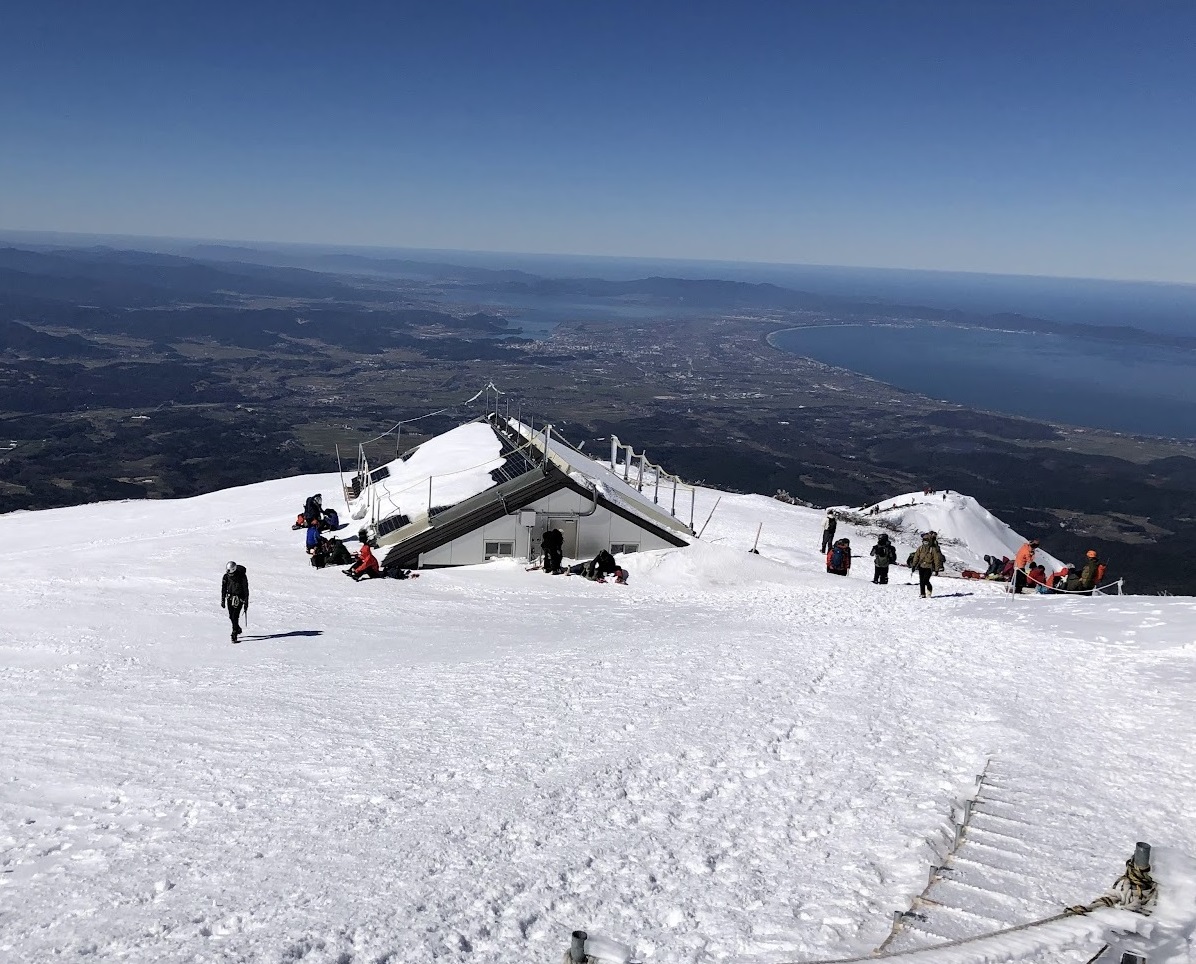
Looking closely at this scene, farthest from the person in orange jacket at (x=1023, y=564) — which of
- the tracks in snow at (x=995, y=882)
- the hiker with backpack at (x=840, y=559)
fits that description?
the tracks in snow at (x=995, y=882)

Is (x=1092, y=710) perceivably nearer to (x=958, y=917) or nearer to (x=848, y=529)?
(x=958, y=917)

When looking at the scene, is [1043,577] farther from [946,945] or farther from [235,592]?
[235,592]

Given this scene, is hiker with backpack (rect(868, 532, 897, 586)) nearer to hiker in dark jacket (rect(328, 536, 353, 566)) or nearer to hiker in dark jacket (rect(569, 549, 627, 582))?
hiker in dark jacket (rect(569, 549, 627, 582))

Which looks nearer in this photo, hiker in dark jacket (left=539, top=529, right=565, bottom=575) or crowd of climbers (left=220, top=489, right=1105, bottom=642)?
crowd of climbers (left=220, top=489, right=1105, bottom=642)

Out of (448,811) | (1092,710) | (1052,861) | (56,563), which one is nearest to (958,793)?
(1052,861)

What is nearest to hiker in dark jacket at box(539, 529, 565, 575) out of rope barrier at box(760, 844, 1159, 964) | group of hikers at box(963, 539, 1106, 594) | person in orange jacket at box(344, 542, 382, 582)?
person in orange jacket at box(344, 542, 382, 582)
